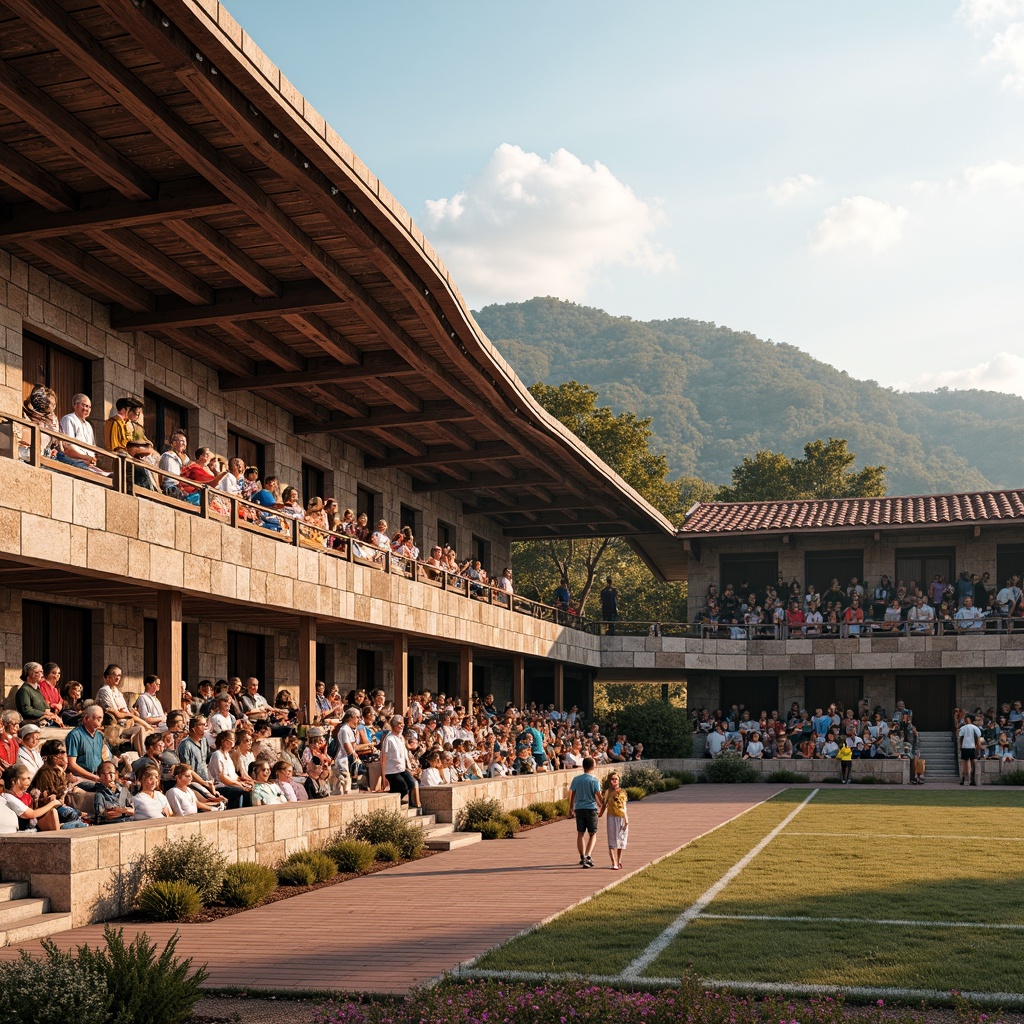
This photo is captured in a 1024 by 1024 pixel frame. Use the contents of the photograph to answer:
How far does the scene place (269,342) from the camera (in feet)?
76.8

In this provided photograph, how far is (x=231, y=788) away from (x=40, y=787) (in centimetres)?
334

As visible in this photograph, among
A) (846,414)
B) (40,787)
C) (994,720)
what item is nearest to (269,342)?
(40,787)

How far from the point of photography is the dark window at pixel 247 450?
26125 mm

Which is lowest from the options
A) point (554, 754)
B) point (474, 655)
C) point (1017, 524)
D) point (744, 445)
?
point (554, 754)

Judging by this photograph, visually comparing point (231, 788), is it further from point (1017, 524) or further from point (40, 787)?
point (1017, 524)

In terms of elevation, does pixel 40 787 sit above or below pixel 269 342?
below

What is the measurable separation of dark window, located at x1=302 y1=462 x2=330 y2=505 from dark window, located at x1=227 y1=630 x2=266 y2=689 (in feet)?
13.0

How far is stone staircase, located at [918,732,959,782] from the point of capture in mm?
38688

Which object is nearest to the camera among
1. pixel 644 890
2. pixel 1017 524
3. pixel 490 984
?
pixel 490 984

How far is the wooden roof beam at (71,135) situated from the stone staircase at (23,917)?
26.3 feet

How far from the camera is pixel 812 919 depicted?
40.9 ft

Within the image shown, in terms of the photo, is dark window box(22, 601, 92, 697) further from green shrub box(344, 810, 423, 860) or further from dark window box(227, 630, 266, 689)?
green shrub box(344, 810, 423, 860)

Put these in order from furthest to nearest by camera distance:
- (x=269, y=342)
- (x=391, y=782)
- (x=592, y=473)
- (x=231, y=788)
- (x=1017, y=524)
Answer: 1. (x=1017, y=524)
2. (x=592, y=473)
3. (x=269, y=342)
4. (x=391, y=782)
5. (x=231, y=788)

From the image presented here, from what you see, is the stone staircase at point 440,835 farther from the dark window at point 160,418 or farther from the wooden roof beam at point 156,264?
the wooden roof beam at point 156,264
